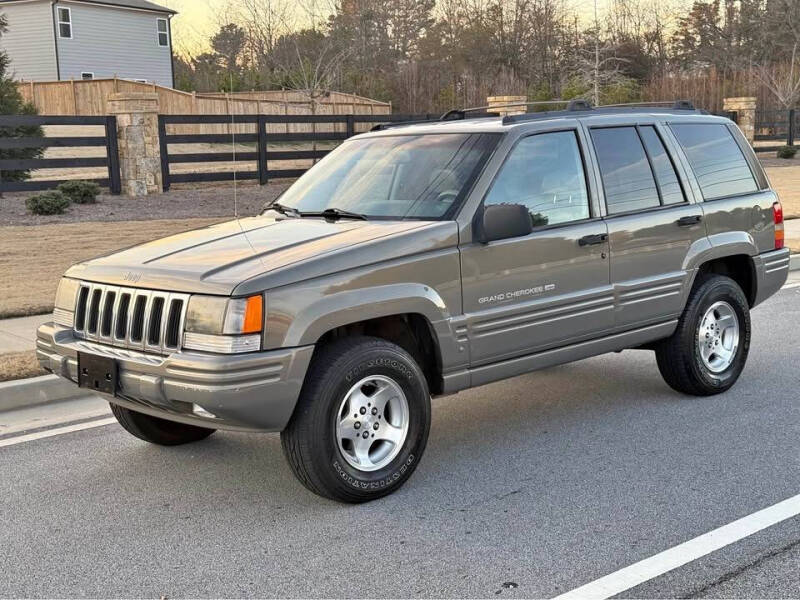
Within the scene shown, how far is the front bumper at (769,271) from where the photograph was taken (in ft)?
22.5

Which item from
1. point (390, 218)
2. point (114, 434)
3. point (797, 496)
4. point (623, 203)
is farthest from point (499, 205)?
point (114, 434)

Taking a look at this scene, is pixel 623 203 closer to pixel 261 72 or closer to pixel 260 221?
pixel 260 221

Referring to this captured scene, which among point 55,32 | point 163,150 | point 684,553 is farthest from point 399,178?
point 55,32

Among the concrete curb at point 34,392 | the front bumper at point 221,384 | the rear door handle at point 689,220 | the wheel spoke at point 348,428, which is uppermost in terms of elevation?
the rear door handle at point 689,220

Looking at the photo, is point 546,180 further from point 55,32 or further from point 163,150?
point 55,32

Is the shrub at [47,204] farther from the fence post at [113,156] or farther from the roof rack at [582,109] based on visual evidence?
the roof rack at [582,109]

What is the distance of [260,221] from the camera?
18.6ft

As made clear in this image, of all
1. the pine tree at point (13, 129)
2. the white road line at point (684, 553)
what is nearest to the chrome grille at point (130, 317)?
the white road line at point (684, 553)

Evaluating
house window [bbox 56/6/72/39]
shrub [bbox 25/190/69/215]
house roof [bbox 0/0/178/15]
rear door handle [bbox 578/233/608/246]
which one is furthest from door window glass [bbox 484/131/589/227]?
house roof [bbox 0/0/178/15]

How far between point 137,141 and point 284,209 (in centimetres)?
1569

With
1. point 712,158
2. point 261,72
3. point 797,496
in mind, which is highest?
point 261,72

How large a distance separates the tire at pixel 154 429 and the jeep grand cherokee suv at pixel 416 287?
0.04ft

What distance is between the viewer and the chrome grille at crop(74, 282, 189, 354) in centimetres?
448

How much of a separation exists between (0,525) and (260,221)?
7.15 feet
